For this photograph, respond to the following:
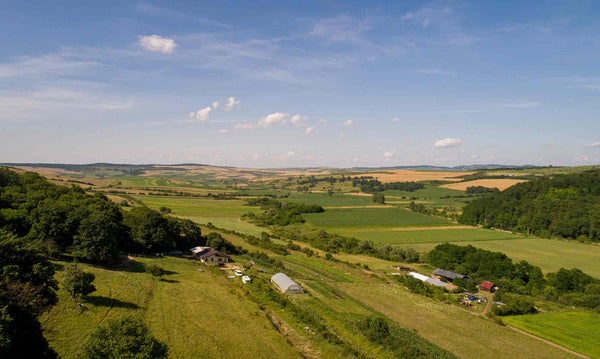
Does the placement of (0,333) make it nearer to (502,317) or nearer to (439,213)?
(502,317)

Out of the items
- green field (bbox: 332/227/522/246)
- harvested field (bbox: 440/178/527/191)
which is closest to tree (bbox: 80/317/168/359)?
green field (bbox: 332/227/522/246)

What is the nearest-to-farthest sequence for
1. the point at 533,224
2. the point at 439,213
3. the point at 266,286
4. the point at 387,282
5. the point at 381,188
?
the point at 266,286 → the point at 387,282 → the point at 533,224 → the point at 439,213 → the point at 381,188

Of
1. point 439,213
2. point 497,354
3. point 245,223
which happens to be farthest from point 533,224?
point 245,223

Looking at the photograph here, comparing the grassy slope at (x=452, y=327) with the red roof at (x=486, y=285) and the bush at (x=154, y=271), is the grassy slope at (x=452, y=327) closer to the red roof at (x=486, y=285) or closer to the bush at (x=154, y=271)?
the red roof at (x=486, y=285)

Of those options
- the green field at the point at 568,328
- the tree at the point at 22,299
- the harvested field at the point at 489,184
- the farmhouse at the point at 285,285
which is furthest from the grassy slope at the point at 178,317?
the harvested field at the point at 489,184

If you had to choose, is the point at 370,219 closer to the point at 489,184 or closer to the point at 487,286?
the point at 487,286

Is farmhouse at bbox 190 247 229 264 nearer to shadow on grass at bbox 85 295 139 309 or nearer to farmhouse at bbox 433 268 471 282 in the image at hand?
shadow on grass at bbox 85 295 139 309
